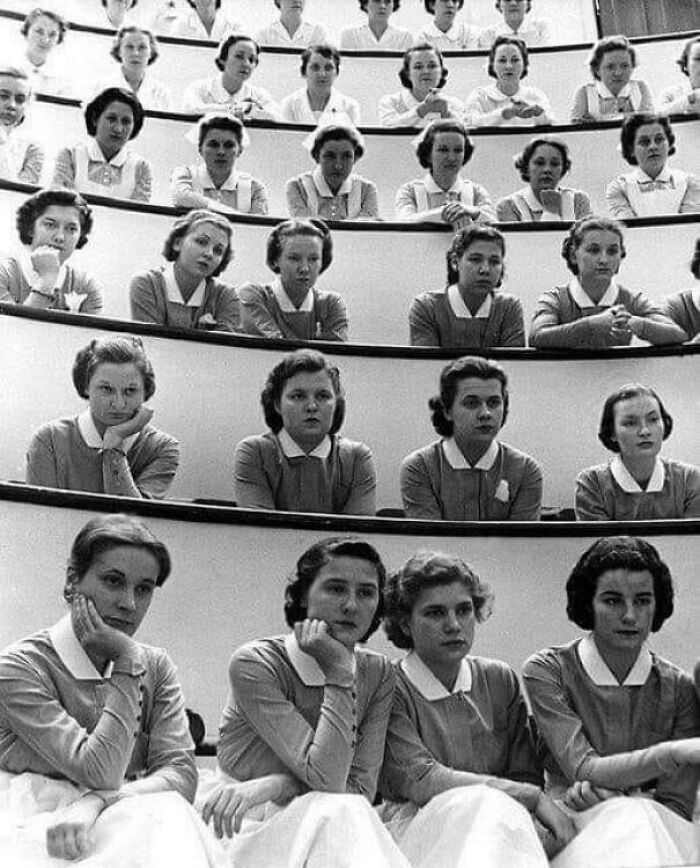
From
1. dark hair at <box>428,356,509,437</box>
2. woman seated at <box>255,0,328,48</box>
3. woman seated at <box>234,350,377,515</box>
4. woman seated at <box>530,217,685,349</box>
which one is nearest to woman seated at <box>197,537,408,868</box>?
woman seated at <box>234,350,377,515</box>

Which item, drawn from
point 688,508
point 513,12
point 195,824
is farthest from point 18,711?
point 513,12

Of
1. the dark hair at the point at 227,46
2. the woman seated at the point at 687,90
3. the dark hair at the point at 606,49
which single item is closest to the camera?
the woman seated at the point at 687,90

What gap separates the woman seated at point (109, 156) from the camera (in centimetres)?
367

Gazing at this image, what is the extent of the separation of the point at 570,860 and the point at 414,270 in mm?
1900

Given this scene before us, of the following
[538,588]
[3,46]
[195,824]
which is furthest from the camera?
[3,46]

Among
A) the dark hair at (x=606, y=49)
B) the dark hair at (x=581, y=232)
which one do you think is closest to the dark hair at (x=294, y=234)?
the dark hair at (x=581, y=232)

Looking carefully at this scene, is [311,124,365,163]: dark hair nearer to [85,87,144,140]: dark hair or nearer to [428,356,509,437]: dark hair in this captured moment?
[85,87,144,140]: dark hair

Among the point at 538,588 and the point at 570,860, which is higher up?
the point at 538,588

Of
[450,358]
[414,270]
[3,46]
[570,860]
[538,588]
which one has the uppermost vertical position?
[3,46]

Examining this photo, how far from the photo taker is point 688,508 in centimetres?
243

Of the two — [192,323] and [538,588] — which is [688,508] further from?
[192,323]

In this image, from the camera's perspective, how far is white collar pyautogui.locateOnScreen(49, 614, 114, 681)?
66.2 inches

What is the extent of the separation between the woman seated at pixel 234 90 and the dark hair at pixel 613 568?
275 cm

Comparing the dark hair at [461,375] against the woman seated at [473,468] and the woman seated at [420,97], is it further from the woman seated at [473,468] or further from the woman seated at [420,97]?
the woman seated at [420,97]
